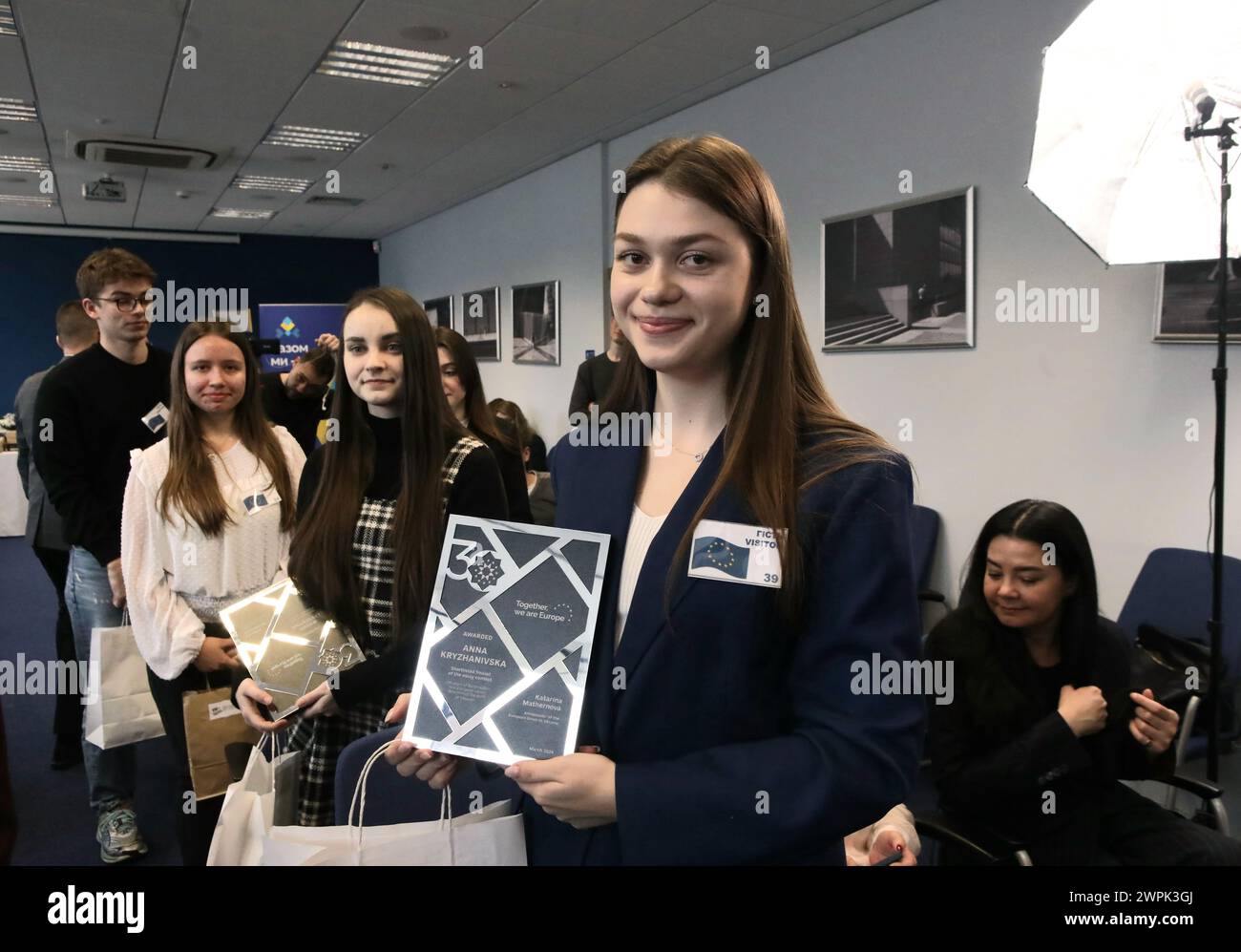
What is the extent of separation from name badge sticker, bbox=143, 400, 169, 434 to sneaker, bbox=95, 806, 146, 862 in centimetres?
123

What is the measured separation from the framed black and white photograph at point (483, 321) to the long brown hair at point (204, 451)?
5.91m

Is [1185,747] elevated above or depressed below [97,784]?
above

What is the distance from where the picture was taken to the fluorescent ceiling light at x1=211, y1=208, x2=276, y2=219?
9.81 metres

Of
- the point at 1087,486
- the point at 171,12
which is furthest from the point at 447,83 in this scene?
the point at 1087,486

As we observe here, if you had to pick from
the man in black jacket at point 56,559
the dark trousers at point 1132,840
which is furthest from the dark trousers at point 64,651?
the dark trousers at point 1132,840

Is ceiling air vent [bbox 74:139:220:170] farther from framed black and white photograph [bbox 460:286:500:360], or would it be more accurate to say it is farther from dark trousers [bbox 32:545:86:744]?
dark trousers [bbox 32:545:86:744]

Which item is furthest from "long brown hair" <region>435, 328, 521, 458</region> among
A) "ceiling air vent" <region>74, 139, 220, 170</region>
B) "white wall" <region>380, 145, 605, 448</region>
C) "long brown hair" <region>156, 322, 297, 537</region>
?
"ceiling air vent" <region>74, 139, 220, 170</region>

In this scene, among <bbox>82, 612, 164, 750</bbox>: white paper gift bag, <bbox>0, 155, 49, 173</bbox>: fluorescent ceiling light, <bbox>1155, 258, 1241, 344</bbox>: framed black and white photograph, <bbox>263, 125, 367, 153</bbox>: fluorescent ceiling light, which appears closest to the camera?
<bbox>82, 612, 164, 750</bbox>: white paper gift bag

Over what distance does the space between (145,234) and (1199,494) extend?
1193 cm

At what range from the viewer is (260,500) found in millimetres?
2303

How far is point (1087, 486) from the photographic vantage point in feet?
11.3

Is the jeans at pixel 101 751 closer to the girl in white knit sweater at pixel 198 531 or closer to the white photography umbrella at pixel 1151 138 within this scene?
the girl in white knit sweater at pixel 198 531

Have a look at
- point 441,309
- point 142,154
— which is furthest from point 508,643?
point 441,309
